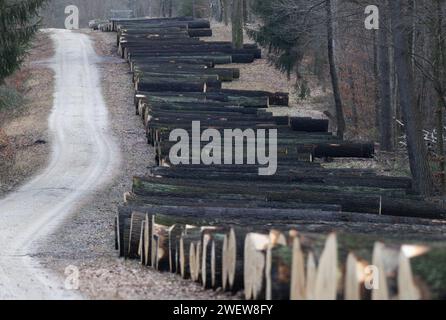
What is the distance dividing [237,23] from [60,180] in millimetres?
24565

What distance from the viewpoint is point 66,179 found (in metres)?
23.7

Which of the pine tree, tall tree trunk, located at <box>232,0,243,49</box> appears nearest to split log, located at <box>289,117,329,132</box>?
the pine tree

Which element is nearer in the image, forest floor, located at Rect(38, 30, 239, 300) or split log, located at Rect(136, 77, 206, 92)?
forest floor, located at Rect(38, 30, 239, 300)

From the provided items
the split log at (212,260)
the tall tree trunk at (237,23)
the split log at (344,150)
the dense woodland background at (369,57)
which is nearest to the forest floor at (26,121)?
the dense woodland background at (369,57)

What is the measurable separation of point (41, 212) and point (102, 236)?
3.00 meters

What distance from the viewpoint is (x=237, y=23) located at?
151 feet

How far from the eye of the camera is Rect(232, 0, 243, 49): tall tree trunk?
4461 cm

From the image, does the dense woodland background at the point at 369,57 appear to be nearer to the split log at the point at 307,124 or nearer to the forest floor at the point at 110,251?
the split log at the point at 307,124

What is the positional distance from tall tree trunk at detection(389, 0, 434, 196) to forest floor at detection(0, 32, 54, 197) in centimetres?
1068

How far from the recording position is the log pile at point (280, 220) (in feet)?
24.9

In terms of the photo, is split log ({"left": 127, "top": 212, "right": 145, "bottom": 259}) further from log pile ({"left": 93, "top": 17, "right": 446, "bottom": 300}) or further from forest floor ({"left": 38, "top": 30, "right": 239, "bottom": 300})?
forest floor ({"left": 38, "top": 30, "right": 239, "bottom": 300})

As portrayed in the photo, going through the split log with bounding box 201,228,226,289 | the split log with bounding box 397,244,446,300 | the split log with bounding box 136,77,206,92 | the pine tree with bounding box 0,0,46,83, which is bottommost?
the split log with bounding box 201,228,226,289

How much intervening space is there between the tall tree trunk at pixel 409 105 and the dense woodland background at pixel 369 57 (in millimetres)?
25

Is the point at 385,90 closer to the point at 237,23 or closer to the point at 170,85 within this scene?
the point at 170,85
